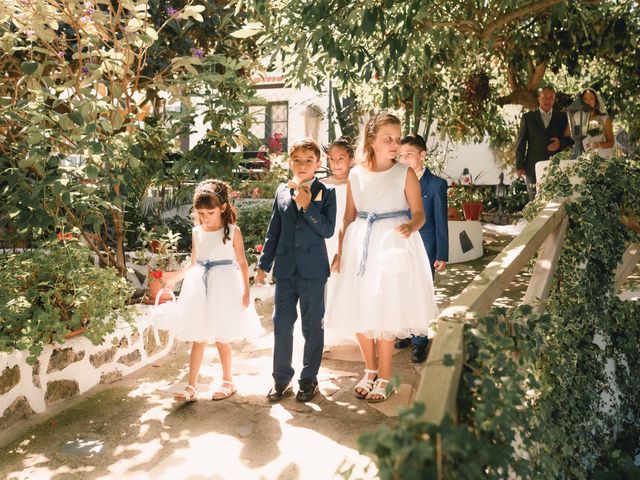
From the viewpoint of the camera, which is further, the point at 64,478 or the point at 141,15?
the point at 141,15

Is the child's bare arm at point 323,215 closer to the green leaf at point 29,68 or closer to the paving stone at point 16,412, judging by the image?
the green leaf at point 29,68

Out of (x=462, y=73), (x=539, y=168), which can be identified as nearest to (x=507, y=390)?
(x=539, y=168)

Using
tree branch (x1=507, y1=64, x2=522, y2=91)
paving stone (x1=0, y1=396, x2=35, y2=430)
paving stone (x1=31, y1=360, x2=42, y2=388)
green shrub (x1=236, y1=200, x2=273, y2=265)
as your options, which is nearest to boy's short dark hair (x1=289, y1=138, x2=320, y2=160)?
paving stone (x1=31, y1=360, x2=42, y2=388)

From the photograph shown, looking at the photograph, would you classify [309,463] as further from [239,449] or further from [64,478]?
[64,478]

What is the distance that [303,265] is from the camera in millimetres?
4309

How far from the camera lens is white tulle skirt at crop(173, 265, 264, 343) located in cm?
439

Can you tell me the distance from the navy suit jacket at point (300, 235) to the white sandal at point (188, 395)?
1.01m

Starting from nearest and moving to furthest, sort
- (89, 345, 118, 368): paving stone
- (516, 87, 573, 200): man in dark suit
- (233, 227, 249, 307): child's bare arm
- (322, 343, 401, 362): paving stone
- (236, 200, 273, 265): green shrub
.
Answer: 1. (233, 227, 249, 307): child's bare arm
2. (89, 345, 118, 368): paving stone
3. (322, 343, 401, 362): paving stone
4. (516, 87, 573, 200): man in dark suit
5. (236, 200, 273, 265): green shrub

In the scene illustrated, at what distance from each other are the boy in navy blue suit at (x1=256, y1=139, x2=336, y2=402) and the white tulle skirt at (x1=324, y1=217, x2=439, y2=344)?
0.52 feet

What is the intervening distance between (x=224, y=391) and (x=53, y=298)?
1.48 meters

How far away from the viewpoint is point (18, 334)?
4.28 m

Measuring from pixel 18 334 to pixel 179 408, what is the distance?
→ 1.25m

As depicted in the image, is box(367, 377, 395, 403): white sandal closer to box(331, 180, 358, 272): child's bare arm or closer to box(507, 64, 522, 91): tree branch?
box(331, 180, 358, 272): child's bare arm

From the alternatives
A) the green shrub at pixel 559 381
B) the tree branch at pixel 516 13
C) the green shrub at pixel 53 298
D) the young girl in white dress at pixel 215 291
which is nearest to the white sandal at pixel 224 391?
the young girl in white dress at pixel 215 291
